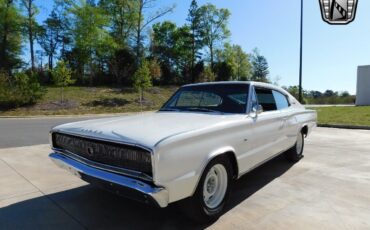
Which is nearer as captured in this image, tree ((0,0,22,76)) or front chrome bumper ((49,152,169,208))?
front chrome bumper ((49,152,169,208))

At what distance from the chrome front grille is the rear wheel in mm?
4154

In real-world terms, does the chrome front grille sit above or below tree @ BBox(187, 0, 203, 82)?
below

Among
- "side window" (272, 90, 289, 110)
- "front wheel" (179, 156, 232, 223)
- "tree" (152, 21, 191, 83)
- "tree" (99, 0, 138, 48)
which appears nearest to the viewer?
"front wheel" (179, 156, 232, 223)

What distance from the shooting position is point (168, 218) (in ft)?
12.5

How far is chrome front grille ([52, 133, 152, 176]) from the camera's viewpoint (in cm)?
309

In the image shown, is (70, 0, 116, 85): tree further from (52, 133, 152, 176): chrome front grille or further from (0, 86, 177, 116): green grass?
(52, 133, 152, 176): chrome front grille

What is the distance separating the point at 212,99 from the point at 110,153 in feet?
6.46

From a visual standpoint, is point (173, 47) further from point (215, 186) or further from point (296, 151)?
point (215, 186)

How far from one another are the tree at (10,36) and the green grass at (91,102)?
1102cm

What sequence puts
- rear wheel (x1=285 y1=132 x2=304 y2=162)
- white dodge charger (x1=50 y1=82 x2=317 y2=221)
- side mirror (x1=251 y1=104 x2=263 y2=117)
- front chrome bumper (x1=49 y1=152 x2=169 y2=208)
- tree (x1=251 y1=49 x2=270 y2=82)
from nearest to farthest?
1. front chrome bumper (x1=49 y1=152 x2=169 y2=208)
2. white dodge charger (x1=50 y1=82 x2=317 y2=221)
3. side mirror (x1=251 y1=104 x2=263 y2=117)
4. rear wheel (x1=285 y1=132 x2=304 y2=162)
5. tree (x1=251 y1=49 x2=270 y2=82)

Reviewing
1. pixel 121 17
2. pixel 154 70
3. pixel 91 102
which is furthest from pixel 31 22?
pixel 91 102

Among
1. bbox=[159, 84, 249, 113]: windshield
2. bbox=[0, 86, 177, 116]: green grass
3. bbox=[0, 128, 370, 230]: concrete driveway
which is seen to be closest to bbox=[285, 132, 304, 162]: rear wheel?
bbox=[0, 128, 370, 230]: concrete driveway

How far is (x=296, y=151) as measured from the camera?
261 inches

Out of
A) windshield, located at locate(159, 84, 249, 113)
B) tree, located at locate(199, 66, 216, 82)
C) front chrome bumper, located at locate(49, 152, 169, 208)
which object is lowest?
front chrome bumper, located at locate(49, 152, 169, 208)
